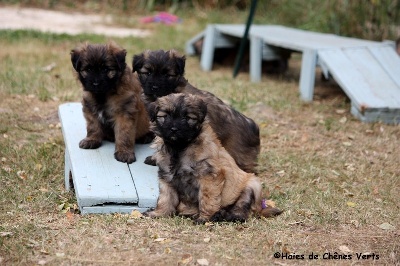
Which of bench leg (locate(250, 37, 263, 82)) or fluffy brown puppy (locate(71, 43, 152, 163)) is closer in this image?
fluffy brown puppy (locate(71, 43, 152, 163))

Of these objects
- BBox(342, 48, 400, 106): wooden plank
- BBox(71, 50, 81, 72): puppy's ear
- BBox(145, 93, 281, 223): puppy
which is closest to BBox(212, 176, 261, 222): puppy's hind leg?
BBox(145, 93, 281, 223): puppy

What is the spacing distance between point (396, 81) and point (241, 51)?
7.85 feet

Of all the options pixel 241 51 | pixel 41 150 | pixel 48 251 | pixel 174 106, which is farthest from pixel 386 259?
pixel 241 51

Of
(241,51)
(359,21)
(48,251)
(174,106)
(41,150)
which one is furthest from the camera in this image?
(359,21)

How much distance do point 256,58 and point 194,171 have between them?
5.39 meters

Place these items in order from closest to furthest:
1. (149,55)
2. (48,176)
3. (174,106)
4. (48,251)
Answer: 1. (48,251)
2. (174,106)
3. (149,55)
4. (48,176)

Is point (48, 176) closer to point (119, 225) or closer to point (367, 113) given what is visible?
point (119, 225)

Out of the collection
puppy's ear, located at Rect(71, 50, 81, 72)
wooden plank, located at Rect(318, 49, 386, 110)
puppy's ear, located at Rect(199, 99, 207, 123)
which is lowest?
wooden plank, located at Rect(318, 49, 386, 110)

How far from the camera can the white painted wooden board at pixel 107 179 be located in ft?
16.8

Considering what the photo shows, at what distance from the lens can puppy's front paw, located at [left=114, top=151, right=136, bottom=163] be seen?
5.82m

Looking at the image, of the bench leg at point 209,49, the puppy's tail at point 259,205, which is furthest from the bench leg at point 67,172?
the bench leg at point 209,49

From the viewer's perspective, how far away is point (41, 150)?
21.7 feet

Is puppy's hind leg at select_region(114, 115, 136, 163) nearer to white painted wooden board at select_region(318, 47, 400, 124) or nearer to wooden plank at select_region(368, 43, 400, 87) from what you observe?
white painted wooden board at select_region(318, 47, 400, 124)

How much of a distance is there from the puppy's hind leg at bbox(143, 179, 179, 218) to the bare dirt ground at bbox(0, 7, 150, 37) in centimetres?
796
